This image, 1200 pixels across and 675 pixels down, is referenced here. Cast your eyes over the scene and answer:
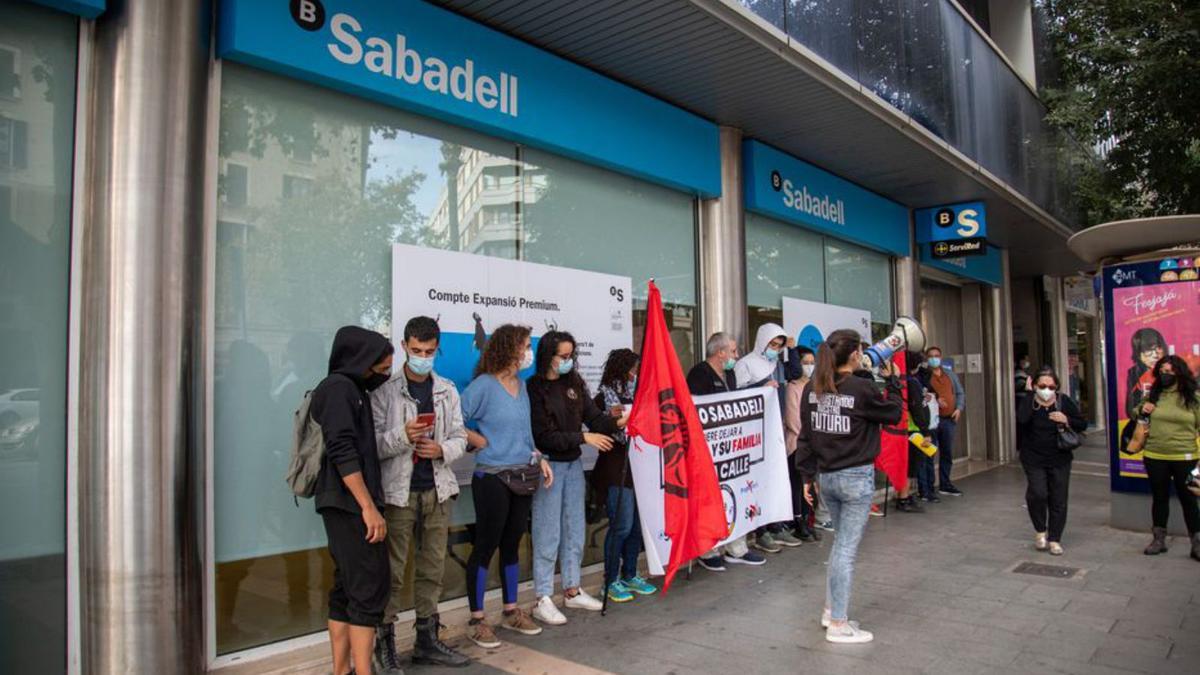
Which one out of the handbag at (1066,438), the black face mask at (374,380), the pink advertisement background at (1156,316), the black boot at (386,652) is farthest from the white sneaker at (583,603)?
the pink advertisement background at (1156,316)

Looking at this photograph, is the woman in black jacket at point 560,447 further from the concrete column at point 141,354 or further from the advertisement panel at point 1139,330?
the advertisement panel at point 1139,330

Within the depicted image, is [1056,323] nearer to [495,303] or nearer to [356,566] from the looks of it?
[495,303]

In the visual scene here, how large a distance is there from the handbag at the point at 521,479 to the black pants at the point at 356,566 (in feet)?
3.89

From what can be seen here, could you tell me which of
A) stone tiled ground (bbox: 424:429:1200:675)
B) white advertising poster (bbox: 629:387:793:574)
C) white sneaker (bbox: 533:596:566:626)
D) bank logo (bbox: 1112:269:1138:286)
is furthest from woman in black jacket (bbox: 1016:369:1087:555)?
white sneaker (bbox: 533:596:566:626)

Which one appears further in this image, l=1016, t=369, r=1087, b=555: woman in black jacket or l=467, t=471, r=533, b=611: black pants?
l=1016, t=369, r=1087, b=555: woman in black jacket

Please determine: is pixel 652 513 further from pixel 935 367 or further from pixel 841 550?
pixel 935 367

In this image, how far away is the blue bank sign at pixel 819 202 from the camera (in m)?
8.21

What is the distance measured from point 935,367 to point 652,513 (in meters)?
6.43

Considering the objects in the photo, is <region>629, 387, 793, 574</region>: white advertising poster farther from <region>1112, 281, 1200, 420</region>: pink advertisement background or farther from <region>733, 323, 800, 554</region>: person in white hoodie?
<region>1112, 281, 1200, 420</region>: pink advertisement background

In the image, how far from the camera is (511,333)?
495 cm

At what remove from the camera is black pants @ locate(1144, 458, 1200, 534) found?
679 centimetres

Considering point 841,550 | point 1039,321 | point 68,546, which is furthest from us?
point 1039,321

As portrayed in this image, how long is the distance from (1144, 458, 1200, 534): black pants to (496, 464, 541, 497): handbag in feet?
18.7

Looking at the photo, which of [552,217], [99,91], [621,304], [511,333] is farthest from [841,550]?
[99,91]
